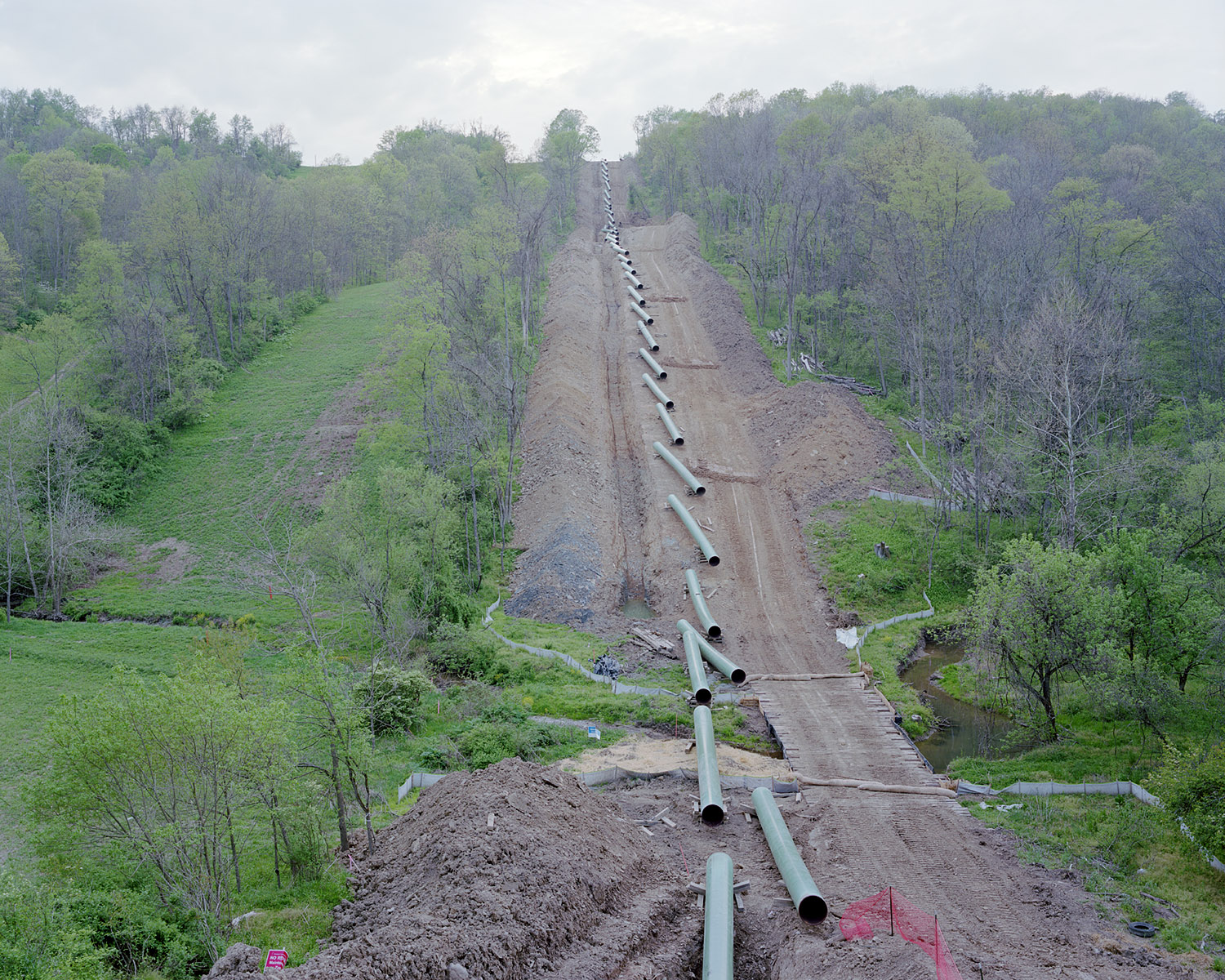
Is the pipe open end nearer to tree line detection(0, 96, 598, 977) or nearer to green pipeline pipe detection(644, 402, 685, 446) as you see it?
tree line detection(0, 96, 598, 977)

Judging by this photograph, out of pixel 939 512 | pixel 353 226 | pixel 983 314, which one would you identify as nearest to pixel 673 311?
pixel 983 314

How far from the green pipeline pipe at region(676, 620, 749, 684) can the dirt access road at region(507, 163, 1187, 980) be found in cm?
100

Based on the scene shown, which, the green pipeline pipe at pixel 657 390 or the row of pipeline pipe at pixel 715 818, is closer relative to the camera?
the row of pipeline pipe at pixel 715 818

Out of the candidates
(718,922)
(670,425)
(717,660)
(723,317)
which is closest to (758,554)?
(717,660)

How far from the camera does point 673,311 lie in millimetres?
62125

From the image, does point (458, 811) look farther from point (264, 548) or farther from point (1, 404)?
point (1, 404)

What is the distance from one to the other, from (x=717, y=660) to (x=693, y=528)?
9.49 metres

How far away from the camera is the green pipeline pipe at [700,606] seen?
1171 inches

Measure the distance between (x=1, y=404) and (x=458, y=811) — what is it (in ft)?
146

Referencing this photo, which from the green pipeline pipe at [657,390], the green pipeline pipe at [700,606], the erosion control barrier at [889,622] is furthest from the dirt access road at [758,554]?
the erosion control barrier at [889,622]

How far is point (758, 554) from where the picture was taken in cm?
3538

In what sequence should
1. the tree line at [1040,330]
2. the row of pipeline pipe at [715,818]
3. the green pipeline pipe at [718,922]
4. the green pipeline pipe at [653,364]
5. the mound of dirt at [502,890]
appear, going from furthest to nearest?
the green pipeline pipe at [653,364] → the tree line at [1040,330] → the row of pipeline pipe at [715,818] → the green pipeline pipe at [718,922] → the mound of dirt at [502,890]

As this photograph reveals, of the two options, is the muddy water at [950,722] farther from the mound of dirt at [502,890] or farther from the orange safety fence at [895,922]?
the mound of dirt at [502,890]

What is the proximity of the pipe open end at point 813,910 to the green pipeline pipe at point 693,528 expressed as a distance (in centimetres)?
1909
